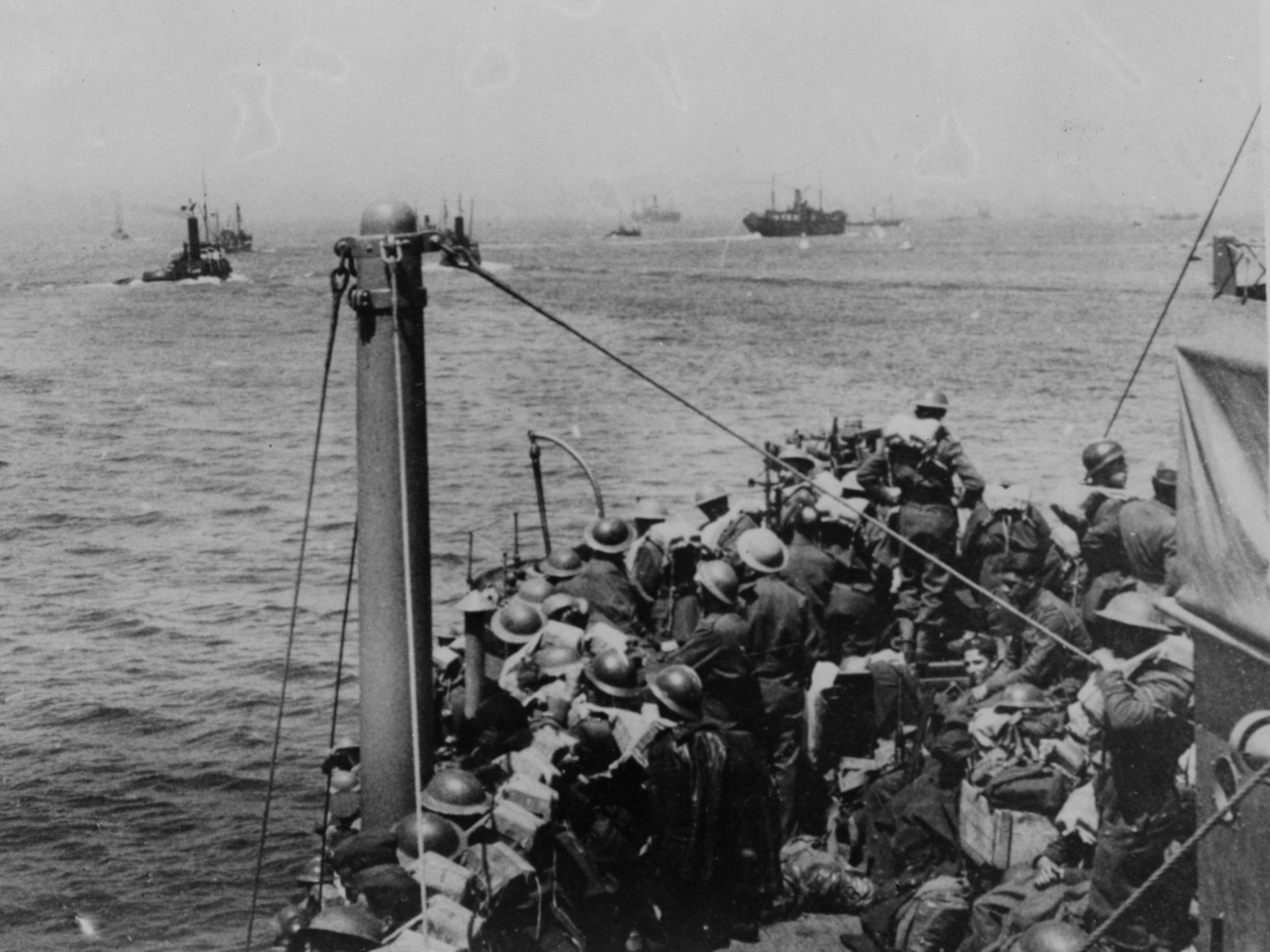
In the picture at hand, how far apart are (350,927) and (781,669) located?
14.2 ft

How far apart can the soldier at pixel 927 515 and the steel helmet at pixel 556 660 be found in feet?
11.6

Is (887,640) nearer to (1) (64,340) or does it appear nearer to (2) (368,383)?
(2) (368,383)

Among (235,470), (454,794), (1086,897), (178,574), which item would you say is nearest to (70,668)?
(178,574)

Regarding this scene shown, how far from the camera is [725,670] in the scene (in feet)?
25.3

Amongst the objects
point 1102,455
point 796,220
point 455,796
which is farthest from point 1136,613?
point 796,220

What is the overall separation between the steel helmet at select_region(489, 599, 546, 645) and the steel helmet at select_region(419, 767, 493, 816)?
4178 millimetres

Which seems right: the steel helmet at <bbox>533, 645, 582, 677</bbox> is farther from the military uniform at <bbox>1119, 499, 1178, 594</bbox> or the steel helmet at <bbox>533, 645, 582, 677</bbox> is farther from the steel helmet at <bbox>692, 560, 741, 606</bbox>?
the military uniform at <bbox>1119, 499, 1178, 594</bbox>

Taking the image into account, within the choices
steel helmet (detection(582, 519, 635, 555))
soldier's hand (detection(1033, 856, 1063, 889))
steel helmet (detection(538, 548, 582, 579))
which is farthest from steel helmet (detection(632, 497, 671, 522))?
soldier's hand (detection(1033, 856, 1063, 889))

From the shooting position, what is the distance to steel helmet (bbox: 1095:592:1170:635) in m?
7.30

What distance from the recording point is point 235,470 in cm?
3522

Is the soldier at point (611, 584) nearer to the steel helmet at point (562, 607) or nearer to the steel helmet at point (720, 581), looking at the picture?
the steel helmet at point (562, 607)

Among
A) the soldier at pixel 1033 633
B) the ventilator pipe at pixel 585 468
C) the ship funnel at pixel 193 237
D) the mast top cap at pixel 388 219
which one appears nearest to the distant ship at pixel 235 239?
the ship funnel at pixel 193 237

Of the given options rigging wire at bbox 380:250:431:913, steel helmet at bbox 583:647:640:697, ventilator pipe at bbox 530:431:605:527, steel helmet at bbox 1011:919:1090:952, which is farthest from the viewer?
ventilator pipe at bbox 530:431:605:527

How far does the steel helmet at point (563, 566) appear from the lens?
1288 centimetres
